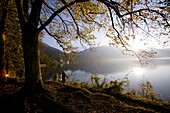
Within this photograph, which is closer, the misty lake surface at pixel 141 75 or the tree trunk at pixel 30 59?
the tree trunk at pixel 30 59

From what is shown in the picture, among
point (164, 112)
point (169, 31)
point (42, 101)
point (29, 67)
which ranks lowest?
point (164, 112)

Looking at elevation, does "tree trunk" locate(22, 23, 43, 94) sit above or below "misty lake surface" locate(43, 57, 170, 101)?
above

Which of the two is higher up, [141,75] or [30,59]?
[30,59]

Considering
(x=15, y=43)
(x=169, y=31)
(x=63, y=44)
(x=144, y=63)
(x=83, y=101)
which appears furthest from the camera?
(x=15, y=43)

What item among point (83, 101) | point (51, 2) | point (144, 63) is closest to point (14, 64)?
point (51, 2)

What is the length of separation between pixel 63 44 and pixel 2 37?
430 centimetres

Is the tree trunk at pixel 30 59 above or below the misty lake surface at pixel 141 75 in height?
above

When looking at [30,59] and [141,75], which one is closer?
[30,59]

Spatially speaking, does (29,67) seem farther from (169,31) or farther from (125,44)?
(169,31)

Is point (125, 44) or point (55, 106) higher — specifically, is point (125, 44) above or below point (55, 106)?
above

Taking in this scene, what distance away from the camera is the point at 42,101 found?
9.32ft

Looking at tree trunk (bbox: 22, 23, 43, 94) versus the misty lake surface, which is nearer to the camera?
tree trunk (bbox: 22, 23, 43, 94)

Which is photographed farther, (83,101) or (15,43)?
(15,43)

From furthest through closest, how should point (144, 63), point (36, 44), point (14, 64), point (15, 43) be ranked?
point (14, 64) → point (15, 43) → point (144, 63) → point (36, 44)
